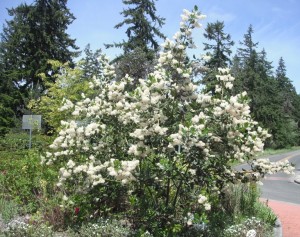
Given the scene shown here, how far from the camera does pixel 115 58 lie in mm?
36438

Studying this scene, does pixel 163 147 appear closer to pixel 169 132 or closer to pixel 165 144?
pixel 165 144

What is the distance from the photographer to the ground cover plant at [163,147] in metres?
4.83

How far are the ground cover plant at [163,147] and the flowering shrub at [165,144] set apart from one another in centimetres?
1

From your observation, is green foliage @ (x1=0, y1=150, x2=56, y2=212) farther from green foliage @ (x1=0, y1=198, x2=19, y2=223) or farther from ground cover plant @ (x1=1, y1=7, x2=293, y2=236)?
ground cover plant @ (x1=1, y1=7, x2=293, y2=236)

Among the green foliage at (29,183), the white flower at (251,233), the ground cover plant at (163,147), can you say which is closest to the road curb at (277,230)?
the white flower at (251,233)

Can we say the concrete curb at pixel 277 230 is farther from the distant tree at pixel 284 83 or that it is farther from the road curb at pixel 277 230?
the distant tree at pixel 284 83

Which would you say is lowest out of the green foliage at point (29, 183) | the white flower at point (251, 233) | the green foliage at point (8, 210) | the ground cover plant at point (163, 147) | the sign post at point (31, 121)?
the white flower at point (251, 233)

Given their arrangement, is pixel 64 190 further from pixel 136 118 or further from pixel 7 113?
pixel 7 113

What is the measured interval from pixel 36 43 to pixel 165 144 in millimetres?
38108

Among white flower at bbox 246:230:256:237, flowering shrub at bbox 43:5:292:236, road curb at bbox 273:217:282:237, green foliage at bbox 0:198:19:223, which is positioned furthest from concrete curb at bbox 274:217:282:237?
green foliage at bbox 0:198:19:223

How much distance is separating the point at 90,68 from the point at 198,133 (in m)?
51.1

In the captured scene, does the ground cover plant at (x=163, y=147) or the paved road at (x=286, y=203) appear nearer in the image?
the ground cover plant at (x=163, y=147)

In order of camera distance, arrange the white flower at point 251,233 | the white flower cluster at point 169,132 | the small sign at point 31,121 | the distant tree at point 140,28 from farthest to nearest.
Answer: the distant tree at point 140,28
the small sign at point 31,121
the white flower at point 251,233
the white flower cluster at point 169,132

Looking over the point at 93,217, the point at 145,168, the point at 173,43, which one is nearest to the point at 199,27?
the point at 173,43
